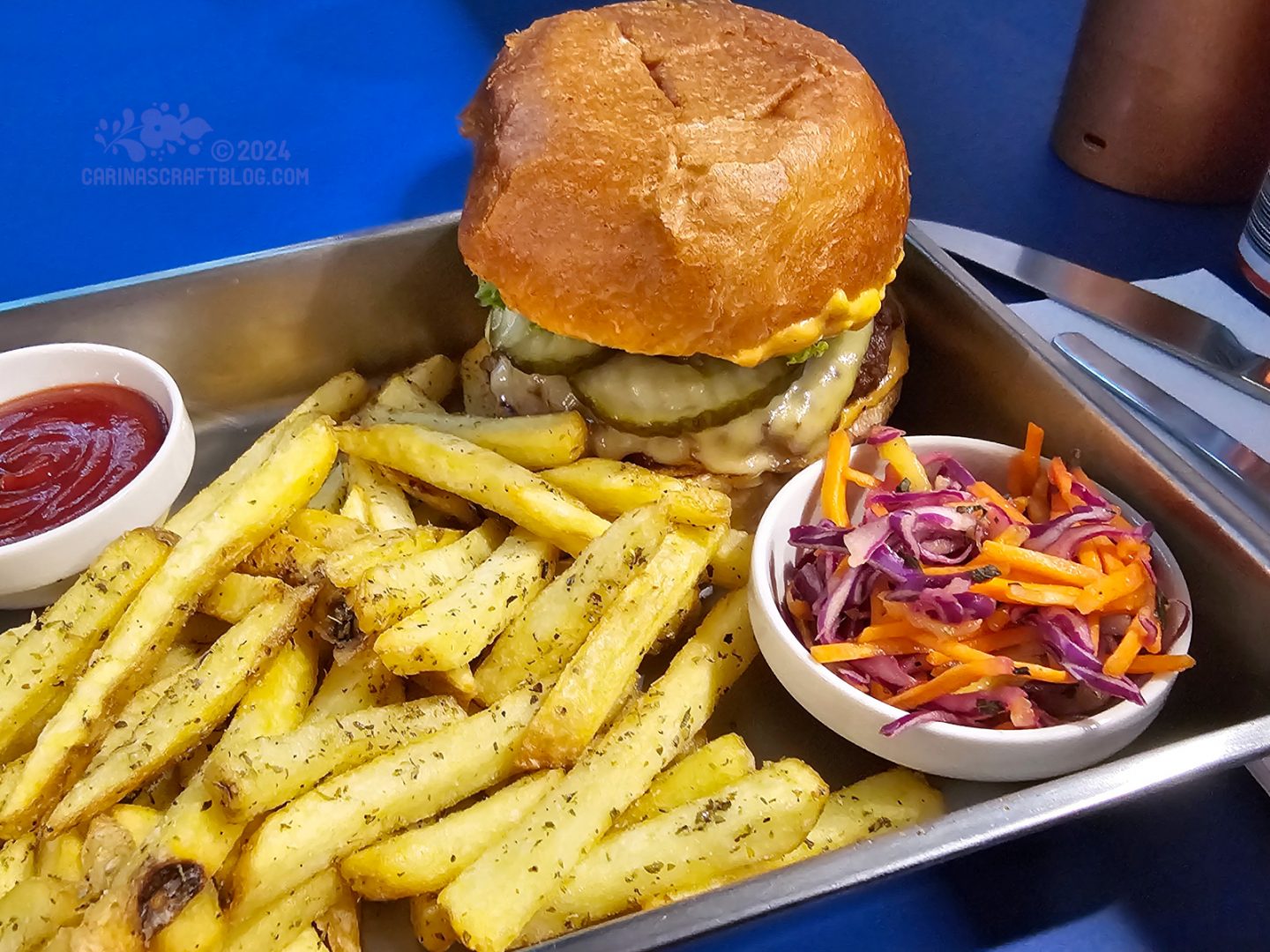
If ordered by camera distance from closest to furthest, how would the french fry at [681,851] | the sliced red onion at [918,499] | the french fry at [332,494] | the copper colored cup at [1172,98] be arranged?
the french fry at [681,851], the sliced red onion at [918,499], the french fry at [332,494], the copper colored cup at [1172,98]

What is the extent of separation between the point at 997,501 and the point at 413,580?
97 cm

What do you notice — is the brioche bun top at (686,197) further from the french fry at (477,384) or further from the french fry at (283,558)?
the french fry at (283,558)

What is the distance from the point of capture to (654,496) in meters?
1.73

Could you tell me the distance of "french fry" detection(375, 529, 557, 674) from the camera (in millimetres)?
1417

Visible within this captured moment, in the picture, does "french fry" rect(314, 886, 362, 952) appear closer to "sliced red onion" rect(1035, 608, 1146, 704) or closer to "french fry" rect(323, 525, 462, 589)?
"french fry" rect(323, 525, 462, 589)

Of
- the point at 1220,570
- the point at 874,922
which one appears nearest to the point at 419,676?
the point at 874,922

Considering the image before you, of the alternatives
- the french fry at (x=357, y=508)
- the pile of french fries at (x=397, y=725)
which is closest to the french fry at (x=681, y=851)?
the pile of french fries at (x=397, y=725)

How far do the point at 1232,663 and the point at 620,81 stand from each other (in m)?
1.49

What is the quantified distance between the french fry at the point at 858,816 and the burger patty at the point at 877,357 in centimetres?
82

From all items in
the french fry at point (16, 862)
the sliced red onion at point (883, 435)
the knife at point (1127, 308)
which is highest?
the knife at point (1127, 308)

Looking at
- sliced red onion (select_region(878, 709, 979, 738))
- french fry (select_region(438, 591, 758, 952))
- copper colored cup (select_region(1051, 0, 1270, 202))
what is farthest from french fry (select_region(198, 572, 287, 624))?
copper colored cup (select_region(1051, 0, 1270, 202))

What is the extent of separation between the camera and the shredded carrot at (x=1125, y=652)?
1460 mm

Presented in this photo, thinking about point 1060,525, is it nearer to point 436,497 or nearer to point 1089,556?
point 1089,556

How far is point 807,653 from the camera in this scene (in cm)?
157
